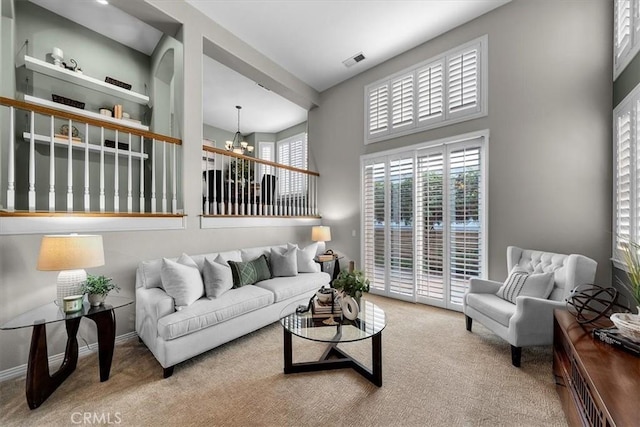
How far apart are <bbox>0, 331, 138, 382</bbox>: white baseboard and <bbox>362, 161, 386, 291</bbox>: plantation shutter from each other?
3.35 metres

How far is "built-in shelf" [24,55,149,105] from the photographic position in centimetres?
316

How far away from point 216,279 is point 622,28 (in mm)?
4538

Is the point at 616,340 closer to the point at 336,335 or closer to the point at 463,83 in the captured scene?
the point at 336,335

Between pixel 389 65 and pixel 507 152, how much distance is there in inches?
92.4

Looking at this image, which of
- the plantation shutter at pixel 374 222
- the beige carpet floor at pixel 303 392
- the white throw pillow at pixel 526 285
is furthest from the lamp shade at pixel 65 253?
the white throw pillow at pixel 526 285

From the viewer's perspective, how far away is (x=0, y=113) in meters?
2.67

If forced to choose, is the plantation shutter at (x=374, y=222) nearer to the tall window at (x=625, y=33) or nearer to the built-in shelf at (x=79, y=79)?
the tall window at (x=625, y=33)

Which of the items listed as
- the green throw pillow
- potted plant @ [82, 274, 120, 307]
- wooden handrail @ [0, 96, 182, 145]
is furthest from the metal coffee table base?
wooden handrail @ [0, 96, 182, 145]

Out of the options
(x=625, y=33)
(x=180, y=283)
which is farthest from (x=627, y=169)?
(x=180, y=283)

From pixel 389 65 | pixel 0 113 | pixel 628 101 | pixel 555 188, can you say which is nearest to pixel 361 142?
pixel 389 65

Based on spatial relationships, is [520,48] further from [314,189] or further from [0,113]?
[0,113]

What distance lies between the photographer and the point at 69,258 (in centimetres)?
202

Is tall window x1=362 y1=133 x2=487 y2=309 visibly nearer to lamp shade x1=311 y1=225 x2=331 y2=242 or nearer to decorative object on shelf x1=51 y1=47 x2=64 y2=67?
lamp shade x1=311 y1=225 x2=331 y2=242

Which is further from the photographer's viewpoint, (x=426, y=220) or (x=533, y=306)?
(x=426, y=220)
